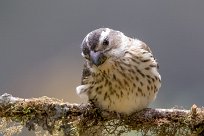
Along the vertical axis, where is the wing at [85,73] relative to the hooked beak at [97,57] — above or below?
above

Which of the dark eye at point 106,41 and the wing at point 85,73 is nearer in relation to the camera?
the dark eye at point 106,41

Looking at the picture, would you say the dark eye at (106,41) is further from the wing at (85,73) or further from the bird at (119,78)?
the wing at (85,73)

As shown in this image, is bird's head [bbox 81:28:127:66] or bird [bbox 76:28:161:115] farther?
bird [bbox 76:28:161:115]

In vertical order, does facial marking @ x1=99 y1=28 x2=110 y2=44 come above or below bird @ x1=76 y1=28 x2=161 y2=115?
above

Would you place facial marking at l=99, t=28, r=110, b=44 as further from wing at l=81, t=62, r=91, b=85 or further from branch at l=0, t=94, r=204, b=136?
branch at l=0, t=94, r=204, b=136

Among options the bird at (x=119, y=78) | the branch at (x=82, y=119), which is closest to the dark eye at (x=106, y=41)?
the bird at (x=119, y=78)

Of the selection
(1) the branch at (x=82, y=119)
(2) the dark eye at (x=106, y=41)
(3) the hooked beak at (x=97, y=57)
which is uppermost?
(2) the dark eye at (x=106, y=41)

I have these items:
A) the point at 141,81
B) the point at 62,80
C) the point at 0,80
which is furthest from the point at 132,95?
the point at 0,80

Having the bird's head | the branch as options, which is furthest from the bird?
the branch
